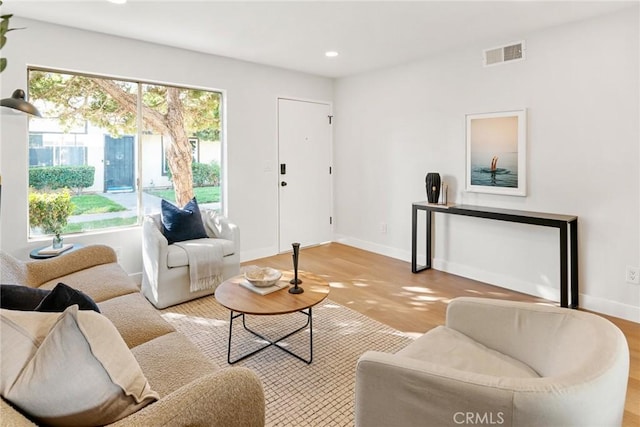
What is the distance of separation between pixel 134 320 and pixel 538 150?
356 centimetres

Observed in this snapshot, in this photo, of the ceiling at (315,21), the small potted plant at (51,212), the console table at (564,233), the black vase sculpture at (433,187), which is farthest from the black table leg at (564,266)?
the small potted plant at (51,212)

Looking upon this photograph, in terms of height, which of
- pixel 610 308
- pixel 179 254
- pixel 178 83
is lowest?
pixel 610 308

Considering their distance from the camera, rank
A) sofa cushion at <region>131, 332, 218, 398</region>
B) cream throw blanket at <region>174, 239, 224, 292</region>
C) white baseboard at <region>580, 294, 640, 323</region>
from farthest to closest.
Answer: cream throw blanket at <region>174, 239, 224, 292</region> < white baseboard at <region>580, 294, 640, 323</region> < sofa cushion at <region>131, 332, 218, 398</region>


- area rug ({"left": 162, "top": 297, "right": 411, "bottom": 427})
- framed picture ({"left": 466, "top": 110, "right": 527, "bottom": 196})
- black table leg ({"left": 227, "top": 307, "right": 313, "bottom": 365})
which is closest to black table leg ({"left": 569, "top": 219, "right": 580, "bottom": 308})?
framed picture ({"left": 466, "top": 110, "right": 527, "bottom": 196})

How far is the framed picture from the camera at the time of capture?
3.60 meters

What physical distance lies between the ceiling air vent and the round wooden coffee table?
2845mm

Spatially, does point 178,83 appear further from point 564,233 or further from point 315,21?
point 564,233

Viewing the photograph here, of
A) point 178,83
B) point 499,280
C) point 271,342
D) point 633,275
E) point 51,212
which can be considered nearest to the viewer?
point 271,342

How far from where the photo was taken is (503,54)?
369 centimetres

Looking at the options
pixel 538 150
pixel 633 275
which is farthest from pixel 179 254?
pixel 633 275

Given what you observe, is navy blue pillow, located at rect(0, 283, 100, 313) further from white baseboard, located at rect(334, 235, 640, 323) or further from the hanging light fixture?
white baseboard, located at rect(334, 235, 640, 323)

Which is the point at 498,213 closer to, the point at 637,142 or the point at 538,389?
the point at 637,142

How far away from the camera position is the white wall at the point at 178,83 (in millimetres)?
3203

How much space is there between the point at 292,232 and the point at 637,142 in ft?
12.5
